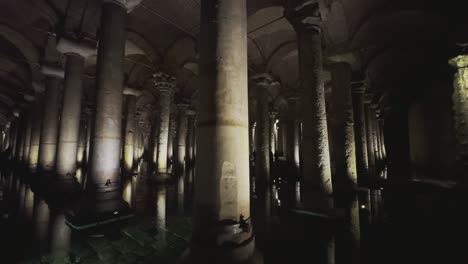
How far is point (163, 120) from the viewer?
11.5 m

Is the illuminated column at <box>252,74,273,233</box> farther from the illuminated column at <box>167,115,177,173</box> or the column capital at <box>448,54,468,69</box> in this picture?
the column capital at <box>448,54,468,69</box>

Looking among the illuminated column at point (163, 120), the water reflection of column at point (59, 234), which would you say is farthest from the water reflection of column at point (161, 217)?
the illuminated column at point (163, 120)

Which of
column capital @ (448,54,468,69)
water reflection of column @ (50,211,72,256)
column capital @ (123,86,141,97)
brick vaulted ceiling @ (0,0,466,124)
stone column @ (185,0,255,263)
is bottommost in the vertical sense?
water reflection of column @ (50,211,72,256)

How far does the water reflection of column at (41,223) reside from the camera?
11.6 feet

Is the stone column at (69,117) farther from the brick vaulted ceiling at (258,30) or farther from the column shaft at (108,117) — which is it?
the column shaft at (108,117)

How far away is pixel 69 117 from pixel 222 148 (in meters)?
7.63

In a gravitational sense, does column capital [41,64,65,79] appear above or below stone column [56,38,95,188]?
above

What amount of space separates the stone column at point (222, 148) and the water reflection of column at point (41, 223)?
9.70 ft

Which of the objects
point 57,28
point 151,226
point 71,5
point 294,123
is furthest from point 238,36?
point 294,123

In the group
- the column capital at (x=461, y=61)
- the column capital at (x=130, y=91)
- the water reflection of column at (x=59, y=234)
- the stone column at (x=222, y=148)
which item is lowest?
the water reflection of column at (x=59, y=234)

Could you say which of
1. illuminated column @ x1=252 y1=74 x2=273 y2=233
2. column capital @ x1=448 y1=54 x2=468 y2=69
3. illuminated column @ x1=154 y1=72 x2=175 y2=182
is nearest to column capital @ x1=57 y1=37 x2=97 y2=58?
illuminated column @ x1=154 y1=72 x2=175 y2=182

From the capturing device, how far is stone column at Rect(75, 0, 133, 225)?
15.5 feet

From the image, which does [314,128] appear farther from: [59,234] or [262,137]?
[59,234]

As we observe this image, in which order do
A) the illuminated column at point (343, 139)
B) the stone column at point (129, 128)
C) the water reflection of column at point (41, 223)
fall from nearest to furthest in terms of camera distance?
1. the water reflection of column at point (41, 223)
2. the illuminated column at point (343, 139)
3. the stone column at point (129, 128)
